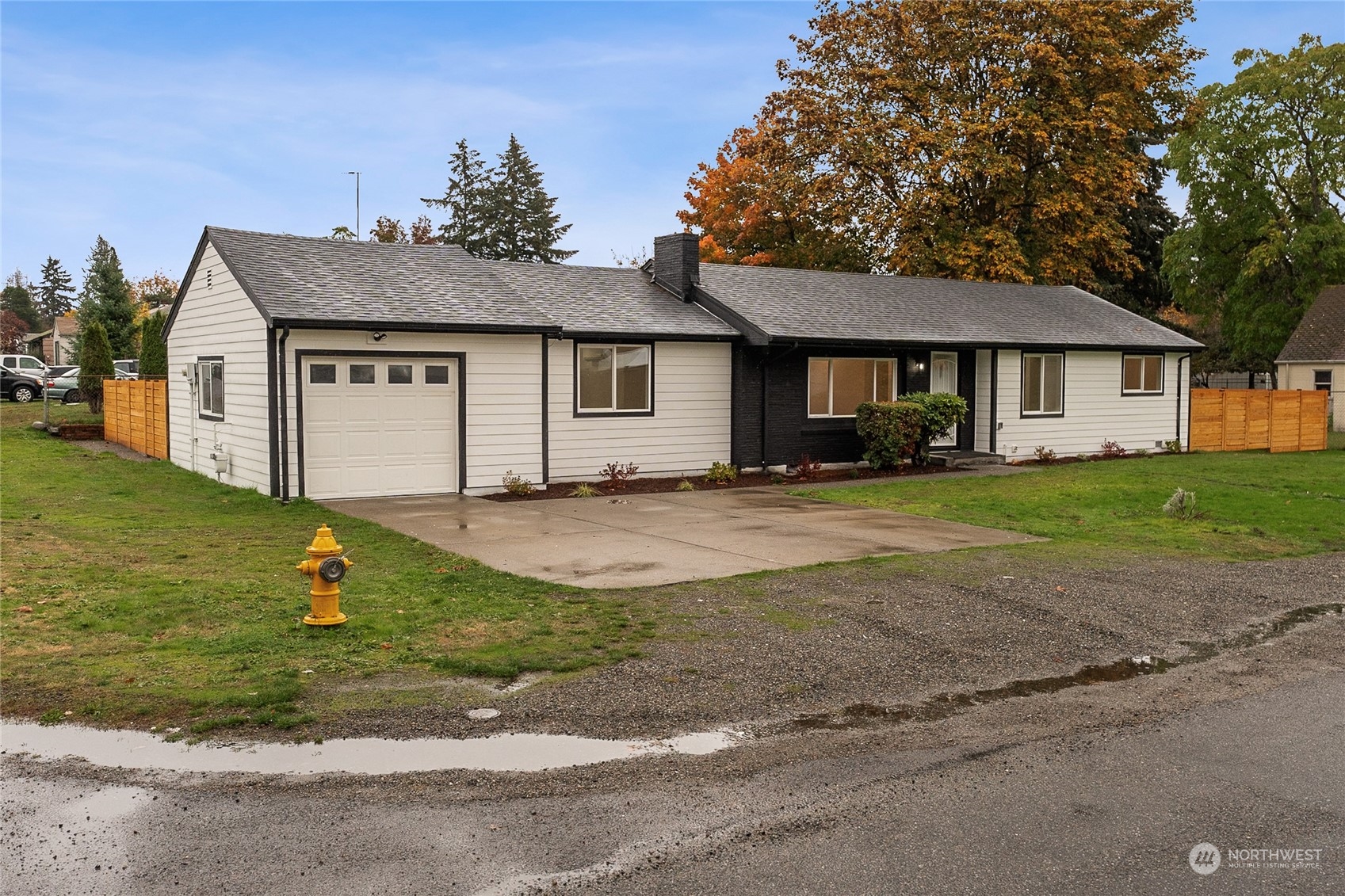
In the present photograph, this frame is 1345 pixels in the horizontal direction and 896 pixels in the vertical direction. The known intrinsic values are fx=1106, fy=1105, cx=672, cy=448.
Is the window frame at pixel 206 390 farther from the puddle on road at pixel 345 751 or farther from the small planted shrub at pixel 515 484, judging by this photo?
the puddle on road at pixel 345 751

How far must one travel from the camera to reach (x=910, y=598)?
9.46 m

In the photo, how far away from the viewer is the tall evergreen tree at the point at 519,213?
62094 millimetres

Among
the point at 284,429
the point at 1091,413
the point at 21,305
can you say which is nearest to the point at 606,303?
the point at 284,429

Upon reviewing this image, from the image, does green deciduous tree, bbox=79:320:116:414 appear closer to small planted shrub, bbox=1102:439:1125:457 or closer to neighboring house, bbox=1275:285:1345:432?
small planted shrub, bbox=1102:439:1125:457

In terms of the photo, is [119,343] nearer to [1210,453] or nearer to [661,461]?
[661,461]

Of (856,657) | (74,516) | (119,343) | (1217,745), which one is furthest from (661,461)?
(119,343)

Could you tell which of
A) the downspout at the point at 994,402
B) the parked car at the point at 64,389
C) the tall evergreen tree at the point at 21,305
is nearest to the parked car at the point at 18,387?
the parked car at the point at 64,389

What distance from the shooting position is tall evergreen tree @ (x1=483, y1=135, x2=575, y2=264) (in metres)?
62.1

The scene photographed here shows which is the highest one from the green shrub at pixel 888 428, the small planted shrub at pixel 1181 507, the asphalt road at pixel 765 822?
the green shrub at pixel 888 428

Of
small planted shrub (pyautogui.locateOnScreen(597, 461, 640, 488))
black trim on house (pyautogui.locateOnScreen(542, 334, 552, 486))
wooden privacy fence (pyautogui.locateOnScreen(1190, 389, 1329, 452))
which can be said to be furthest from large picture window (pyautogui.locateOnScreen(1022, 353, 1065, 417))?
black trim on house (pyautogui.locateOnScreen(542, 334, 552, 486))

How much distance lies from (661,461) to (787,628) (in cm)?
1183

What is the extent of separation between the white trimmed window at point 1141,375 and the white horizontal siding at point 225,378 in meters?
19.7

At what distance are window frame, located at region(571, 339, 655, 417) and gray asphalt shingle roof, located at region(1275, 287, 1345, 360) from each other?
1252 inches

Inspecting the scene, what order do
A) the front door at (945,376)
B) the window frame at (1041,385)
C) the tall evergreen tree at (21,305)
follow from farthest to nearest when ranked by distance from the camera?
1. the tall evergreen tree at (21,305)
2. the window frame at (1041,385)
3. the front door at (945,376)
